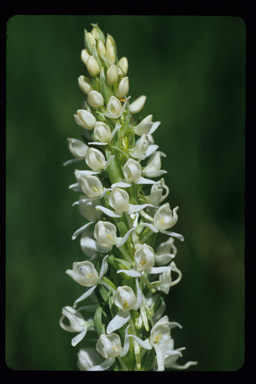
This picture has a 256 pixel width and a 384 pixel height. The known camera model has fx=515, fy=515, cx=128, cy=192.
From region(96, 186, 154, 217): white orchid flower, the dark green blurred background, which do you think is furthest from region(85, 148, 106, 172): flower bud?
the dark green blurred background

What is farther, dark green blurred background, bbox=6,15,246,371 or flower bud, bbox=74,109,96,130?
dark green blurred background, bbox=6,15,246,371

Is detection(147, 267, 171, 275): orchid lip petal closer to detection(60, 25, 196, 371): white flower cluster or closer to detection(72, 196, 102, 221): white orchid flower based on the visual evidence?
detection(60, 25, 196, 371): white flower cluster

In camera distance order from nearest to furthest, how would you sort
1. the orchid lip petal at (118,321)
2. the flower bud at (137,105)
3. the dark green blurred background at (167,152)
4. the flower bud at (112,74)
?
the orchid lip petal at (118,321), the flower bud at (112,74), the flower bud at (137,105), the dark green blurred background at (167,152)

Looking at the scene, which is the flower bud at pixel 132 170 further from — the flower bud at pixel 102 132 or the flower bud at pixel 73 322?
the flower bud at pixel 73 322

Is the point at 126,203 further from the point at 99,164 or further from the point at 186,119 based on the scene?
the point at 186,119

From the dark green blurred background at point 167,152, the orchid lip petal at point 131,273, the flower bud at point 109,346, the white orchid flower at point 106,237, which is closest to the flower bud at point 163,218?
the white orchid flower at point 106,237

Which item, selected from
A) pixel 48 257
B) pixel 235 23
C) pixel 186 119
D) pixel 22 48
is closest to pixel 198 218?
pixel 186 119

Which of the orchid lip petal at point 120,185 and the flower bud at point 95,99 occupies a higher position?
the flower bud at point 95,99
